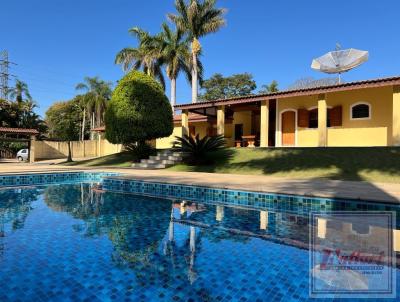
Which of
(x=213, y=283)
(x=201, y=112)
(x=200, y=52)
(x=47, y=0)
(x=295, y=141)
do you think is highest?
(x=47, y=0)

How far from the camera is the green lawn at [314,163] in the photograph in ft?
37.1

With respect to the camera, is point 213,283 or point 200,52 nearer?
point 213,283

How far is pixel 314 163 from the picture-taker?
13297 mm

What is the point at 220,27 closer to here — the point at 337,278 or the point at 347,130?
the point at 347,130

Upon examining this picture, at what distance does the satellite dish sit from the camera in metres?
20.3

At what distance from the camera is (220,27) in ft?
82.1

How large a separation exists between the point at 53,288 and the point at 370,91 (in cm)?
1833

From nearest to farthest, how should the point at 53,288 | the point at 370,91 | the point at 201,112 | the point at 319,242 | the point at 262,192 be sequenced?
1. the point at 53,288
2. the point at 319,242
3. the point at 262,192
4. the point at 370,91
5. the point at 201,112

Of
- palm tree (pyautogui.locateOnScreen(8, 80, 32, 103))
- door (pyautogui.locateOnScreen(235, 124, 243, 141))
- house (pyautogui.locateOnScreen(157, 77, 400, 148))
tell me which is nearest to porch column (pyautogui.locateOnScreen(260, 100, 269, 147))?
house (pyautogui.locateOnScreen(157, 77, 400, 148))

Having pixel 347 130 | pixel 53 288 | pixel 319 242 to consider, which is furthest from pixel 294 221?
pixel 347 130

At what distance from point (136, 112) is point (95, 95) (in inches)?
1040

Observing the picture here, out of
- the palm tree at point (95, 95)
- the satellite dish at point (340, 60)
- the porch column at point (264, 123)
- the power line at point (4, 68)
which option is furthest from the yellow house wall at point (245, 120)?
the power line at point (4, 68)

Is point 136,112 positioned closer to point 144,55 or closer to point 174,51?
point 174,51

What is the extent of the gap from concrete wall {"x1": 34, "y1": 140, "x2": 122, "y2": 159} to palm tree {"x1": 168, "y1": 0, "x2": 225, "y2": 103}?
13.9m
